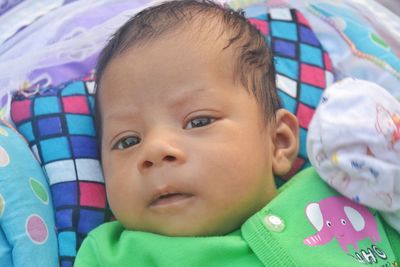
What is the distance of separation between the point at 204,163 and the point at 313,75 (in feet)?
1.93

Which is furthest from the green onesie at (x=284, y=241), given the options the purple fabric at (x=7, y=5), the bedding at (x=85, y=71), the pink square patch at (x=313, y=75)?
the purple fabric at (x=7, y=5)

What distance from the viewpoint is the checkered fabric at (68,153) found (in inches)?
51.1

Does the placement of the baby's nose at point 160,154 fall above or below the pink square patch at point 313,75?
above

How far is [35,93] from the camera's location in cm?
146

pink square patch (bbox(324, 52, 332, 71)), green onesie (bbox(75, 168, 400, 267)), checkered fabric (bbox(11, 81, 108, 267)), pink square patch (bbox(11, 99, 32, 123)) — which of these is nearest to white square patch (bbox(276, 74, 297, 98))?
pink square patch (bbox(324, 52, 332, 71))

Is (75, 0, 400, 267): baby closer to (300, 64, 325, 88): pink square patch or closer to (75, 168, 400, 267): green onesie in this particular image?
(75, 168, 400, 267): green onesie

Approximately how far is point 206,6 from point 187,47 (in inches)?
5.8

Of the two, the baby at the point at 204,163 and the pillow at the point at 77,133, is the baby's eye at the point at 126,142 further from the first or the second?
the pillow at the point at 77,133

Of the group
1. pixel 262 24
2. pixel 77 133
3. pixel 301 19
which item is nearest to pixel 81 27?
pixel 77 133

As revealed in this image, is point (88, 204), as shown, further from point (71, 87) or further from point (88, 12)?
point (88, 12)

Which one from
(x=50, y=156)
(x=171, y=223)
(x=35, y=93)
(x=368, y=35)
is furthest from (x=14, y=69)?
(x=368, y=35)

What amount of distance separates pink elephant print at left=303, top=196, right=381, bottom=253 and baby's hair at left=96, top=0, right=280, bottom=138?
0.71 feet

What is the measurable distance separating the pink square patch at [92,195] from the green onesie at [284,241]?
0.26 feet

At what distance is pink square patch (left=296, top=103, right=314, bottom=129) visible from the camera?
1.54m
